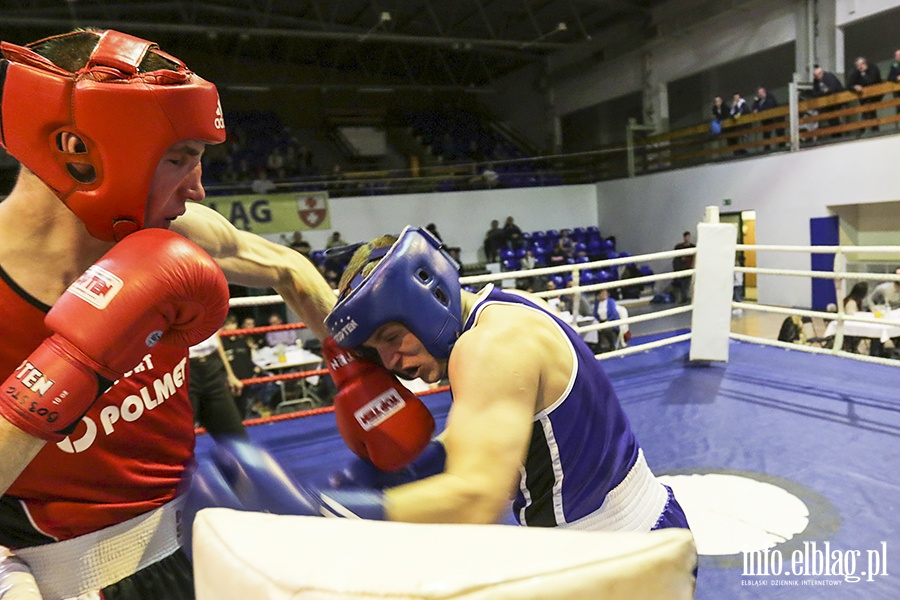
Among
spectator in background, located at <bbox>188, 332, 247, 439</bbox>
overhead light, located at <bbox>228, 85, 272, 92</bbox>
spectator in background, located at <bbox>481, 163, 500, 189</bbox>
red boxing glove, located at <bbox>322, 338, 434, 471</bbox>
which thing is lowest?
spectator in background, located at <bbox>188, 332, 247, 439</bbox>

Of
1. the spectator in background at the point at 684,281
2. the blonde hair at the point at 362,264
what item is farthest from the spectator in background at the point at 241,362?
the spectator in background at the point at 684,281

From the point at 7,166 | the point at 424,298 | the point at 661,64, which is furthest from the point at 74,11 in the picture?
the point at 424,298

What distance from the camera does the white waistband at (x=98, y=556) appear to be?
0.83 m

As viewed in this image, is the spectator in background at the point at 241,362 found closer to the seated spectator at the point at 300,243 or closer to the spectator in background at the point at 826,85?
the seated spectator at the point at 300,243

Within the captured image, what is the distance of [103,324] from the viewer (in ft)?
2.22

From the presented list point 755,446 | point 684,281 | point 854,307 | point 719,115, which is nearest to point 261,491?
point 755,446

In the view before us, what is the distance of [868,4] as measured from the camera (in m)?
7.92

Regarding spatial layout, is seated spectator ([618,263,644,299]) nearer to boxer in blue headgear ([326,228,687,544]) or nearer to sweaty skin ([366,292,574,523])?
boxer in blue headgear ([326,228,687,544])

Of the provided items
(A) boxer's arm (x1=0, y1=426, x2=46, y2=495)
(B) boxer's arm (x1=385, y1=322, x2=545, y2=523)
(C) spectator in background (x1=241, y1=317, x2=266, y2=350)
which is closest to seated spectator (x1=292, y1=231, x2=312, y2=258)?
(C) spectator in background (x1=241, y1=317, x2=266, y2=350)

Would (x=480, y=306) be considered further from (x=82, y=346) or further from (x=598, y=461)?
(x=82, y=346)

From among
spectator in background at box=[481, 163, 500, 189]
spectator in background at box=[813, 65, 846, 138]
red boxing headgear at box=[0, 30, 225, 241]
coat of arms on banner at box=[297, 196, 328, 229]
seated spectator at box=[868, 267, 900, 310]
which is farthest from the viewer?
spectator in background at box=[481, 163, 500, 189]

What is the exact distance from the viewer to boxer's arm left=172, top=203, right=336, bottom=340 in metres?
1.21

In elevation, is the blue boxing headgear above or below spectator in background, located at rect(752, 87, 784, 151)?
below

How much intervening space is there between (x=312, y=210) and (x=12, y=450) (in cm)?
845
